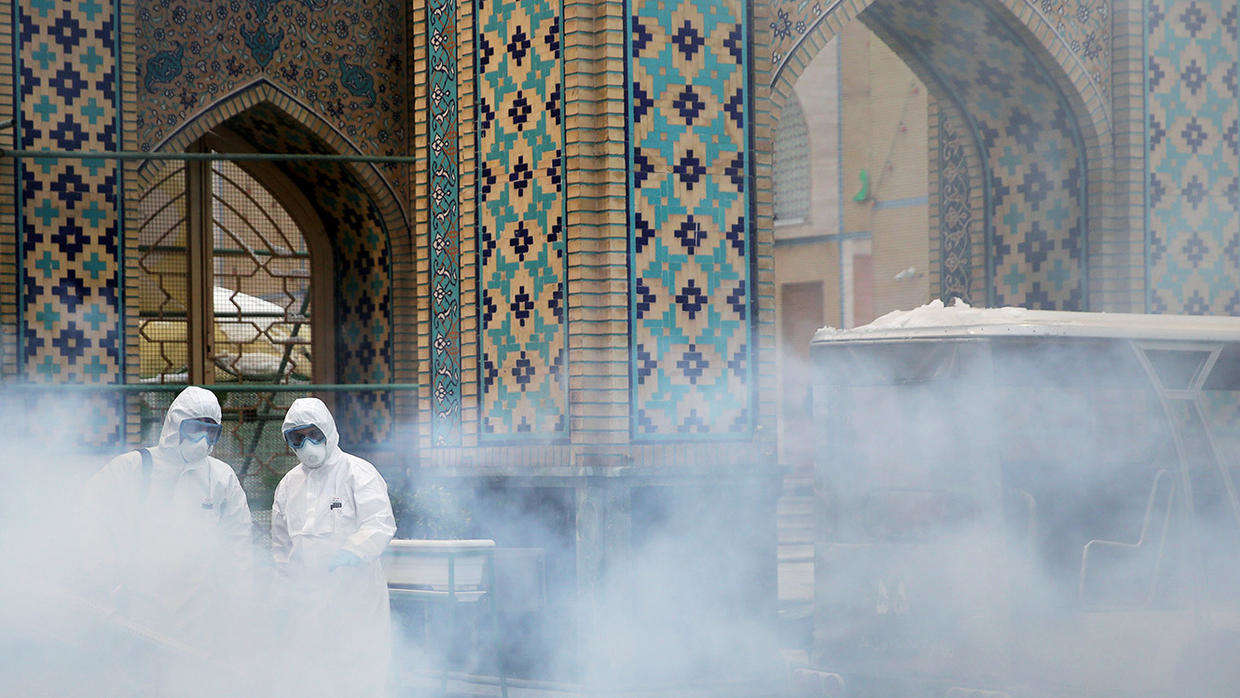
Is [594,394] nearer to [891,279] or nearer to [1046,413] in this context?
[1046,413]

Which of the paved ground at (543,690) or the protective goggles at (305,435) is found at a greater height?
the protective goggles at (305,435)

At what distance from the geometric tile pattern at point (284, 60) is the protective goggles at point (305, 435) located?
519cm

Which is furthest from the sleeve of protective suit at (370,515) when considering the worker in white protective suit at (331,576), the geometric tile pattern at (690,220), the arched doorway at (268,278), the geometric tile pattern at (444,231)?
the arched doorway at (268,278)

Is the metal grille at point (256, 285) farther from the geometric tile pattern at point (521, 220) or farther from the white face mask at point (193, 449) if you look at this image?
the white face mask at point (193, 449)

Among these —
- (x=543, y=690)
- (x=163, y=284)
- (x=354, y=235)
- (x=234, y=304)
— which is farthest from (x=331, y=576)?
(x=234, y=304)

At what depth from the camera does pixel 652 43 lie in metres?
6.88

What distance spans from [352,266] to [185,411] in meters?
5.94

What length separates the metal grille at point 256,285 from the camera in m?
11.8

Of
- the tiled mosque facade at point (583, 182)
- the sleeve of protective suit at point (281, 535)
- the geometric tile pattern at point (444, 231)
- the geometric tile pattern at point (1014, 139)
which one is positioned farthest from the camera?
the geometric tile pattern at point (1014, 139)

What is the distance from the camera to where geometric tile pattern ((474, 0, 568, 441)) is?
688cm

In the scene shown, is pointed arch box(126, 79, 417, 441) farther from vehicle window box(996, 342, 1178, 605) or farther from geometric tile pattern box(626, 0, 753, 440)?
vehicle window box(996, 342, 1178, 605)

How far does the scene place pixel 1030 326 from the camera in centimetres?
567

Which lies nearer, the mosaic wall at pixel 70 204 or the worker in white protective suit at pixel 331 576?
the worker in white protective suit at pixel 331 576

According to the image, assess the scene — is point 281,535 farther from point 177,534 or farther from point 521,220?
point 521,220
